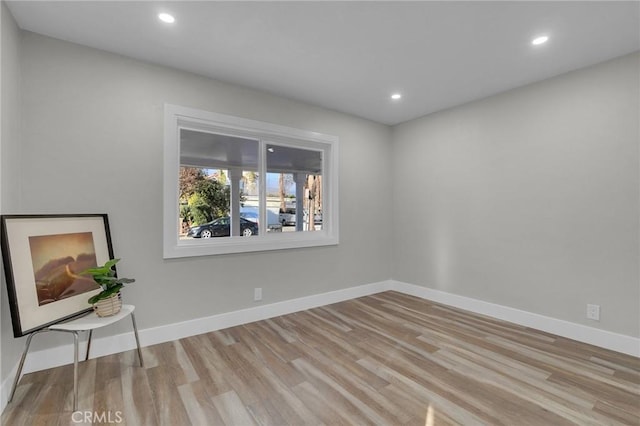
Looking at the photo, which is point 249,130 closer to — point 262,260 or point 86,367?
point 262,260

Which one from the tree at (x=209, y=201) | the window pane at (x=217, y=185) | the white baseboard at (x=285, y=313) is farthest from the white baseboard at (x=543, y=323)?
the tree at (x=209, y=201)

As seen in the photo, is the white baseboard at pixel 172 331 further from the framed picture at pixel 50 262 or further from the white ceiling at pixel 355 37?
the white ceiling at pixel 355 37

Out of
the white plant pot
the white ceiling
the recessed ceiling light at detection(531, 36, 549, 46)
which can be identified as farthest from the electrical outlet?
the white plant pot

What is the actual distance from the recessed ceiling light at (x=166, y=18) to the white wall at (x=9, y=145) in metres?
0.91

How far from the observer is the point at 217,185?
311cm

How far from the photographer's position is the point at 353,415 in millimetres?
1711

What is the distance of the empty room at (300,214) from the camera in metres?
1.89

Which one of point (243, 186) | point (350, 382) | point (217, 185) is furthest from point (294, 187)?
point (350, 382)

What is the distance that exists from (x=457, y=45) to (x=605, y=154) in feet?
5.45

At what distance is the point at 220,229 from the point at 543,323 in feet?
11.4

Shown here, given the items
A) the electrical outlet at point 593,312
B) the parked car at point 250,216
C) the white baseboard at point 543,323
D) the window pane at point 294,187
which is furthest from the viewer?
the window pane at point 294,187

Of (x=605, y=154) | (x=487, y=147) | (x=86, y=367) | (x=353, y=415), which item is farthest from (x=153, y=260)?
(x=605, y=154)

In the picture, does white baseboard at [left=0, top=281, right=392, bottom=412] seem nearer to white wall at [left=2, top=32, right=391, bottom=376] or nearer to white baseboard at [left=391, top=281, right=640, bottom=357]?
white wall at [left=2, top=32, right=391, bottom=376]

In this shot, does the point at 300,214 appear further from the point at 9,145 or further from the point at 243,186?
the point at 9,145
